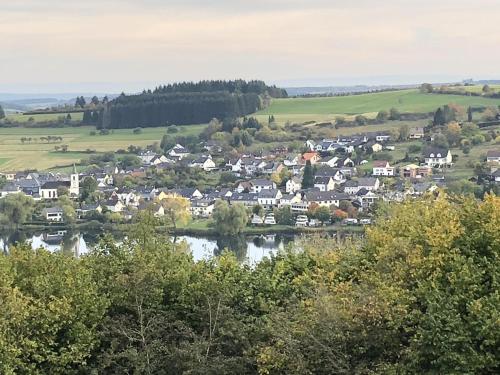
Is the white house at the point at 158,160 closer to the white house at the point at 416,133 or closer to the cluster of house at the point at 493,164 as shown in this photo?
the white house at the point at 416,133

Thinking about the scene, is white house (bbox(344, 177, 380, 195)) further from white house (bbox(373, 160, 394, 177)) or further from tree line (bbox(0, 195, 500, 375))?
tree line (bbox(0, 195, 500, 375))

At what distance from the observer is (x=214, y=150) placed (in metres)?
74.0

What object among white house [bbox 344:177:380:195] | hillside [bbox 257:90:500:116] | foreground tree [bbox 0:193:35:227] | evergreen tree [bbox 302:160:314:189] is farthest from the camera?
hillside [bbox 257:90:500:116]

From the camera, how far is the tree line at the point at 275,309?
35.4 feet

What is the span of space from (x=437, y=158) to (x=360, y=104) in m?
29.9

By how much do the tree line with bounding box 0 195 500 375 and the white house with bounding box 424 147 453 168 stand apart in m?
44.2

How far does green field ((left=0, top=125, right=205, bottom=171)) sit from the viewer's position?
70.7m

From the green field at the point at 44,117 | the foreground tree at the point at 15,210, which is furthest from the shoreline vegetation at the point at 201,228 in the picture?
the green field at the point at 44,117

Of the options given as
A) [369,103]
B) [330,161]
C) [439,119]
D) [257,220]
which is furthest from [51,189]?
[369,103]

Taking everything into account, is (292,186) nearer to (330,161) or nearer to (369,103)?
(330,161)

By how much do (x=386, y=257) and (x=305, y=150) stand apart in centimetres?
5853

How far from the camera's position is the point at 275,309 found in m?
12.5

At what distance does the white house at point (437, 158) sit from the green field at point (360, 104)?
58.8ft

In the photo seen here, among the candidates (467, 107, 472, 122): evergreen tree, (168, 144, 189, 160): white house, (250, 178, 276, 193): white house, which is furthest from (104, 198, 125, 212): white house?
(467, 107, 472, 122): evergreen tree
